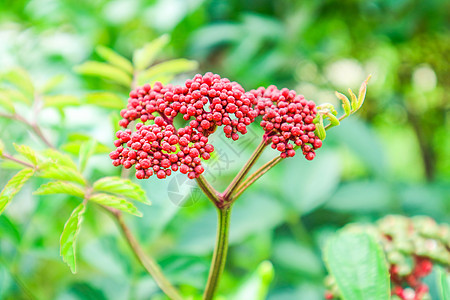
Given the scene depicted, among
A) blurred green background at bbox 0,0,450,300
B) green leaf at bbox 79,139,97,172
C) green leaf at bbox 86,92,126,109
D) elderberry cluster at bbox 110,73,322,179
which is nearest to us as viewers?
elderberry cluster at bbox 110,73,322,179

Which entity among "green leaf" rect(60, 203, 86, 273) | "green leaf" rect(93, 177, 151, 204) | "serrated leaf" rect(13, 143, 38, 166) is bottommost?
"green leaf" rect(60, 203, 86, 273)

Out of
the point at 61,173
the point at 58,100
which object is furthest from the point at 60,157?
the point at 58,100

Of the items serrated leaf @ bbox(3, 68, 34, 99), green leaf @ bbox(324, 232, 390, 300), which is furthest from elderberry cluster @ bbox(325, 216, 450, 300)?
serrated leaf @ bbox(3, 68, 34, 99)

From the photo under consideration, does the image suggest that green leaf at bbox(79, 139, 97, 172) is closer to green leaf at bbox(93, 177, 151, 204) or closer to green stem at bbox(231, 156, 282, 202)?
green leaf at bbox(93, 177, 151, 204)

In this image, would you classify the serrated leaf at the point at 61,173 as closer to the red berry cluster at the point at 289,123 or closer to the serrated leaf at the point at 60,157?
the serrated leaf at the point at 60,157

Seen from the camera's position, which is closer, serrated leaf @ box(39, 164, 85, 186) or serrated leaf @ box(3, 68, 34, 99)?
serrated leaf @ box(39, 164, 85, 186)

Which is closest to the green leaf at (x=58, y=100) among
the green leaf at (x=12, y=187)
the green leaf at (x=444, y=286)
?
the green leaf at (x=12, y=187)

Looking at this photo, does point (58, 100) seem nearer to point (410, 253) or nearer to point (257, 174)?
point (257, 174)

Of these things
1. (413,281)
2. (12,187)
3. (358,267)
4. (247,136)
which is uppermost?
(12,187)
